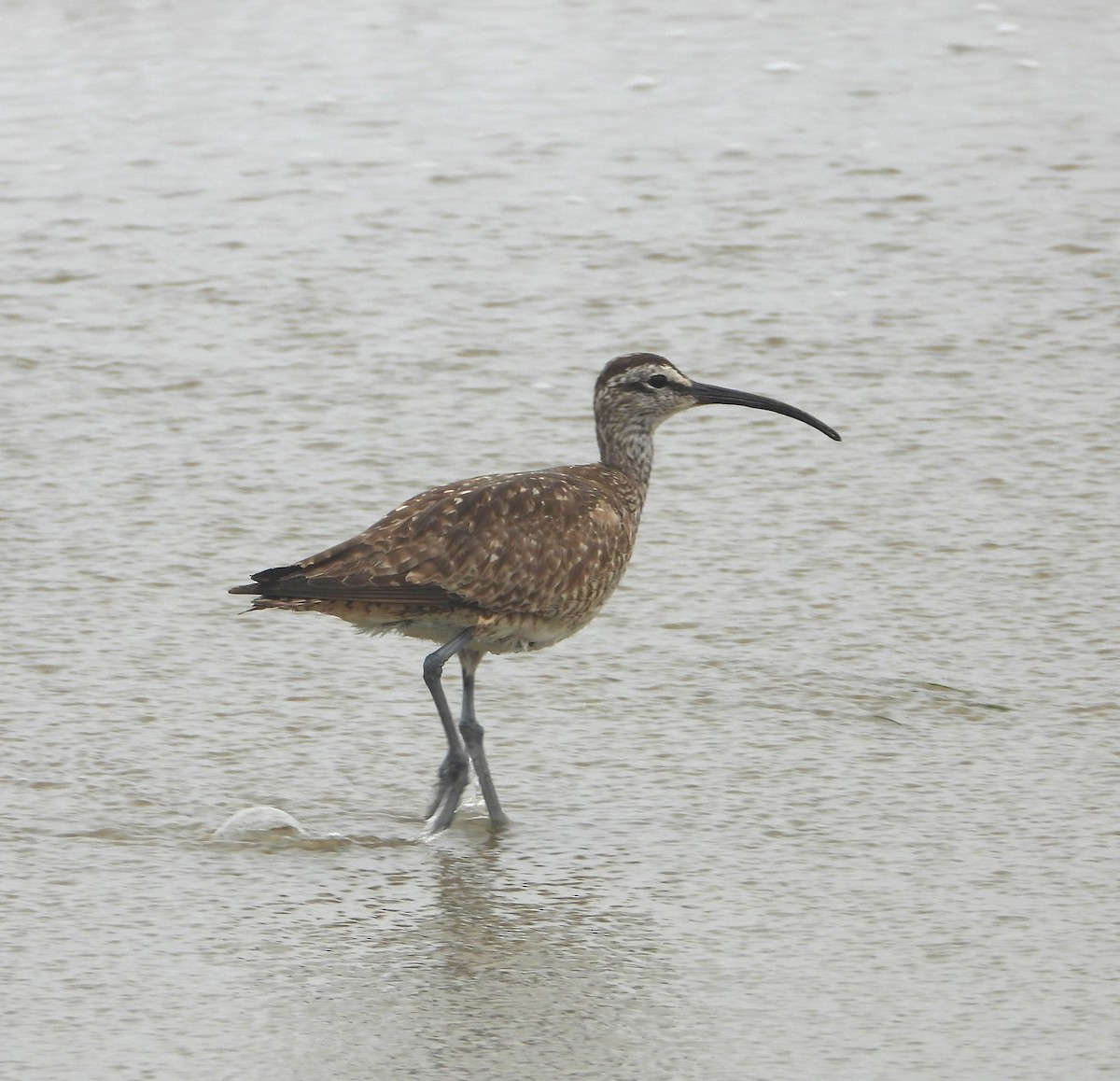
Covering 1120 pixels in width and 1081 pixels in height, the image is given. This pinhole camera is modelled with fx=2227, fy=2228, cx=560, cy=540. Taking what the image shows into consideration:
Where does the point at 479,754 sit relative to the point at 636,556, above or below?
above

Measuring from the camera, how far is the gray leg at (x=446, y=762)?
18.2 ft

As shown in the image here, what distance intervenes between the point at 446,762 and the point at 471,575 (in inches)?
18.6

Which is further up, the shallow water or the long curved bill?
the long curved bill

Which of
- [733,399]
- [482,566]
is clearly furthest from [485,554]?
[733,399]

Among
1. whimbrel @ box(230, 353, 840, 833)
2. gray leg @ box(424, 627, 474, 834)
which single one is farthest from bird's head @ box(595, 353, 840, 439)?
gray leg @ box(424, 627, 474, 834)

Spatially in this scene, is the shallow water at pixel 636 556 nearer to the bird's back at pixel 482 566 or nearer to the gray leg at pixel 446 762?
the gray leg at pixel 446 762

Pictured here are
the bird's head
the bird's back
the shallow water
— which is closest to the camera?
the shallow water

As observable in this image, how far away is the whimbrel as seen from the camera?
5.50 m

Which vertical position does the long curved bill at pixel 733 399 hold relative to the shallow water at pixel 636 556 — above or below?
above

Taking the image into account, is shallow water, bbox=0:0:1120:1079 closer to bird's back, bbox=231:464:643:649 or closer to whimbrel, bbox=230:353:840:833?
whimbrel, bbox=230:353:840:833

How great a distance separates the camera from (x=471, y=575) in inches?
221

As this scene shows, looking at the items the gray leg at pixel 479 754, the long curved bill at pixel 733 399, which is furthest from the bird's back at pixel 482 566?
the long curved bill at pixel 733 399

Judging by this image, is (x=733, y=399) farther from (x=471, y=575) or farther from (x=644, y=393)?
(x=471, y=575)

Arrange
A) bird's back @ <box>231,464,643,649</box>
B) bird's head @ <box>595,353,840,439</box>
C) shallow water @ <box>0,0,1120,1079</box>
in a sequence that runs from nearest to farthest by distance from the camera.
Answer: shallow water @ <box>0,0,1120,1079</box> → bird's back @ <box>231,464,643,649</box> → bird's head @ <box>595,353,840,439</box>
